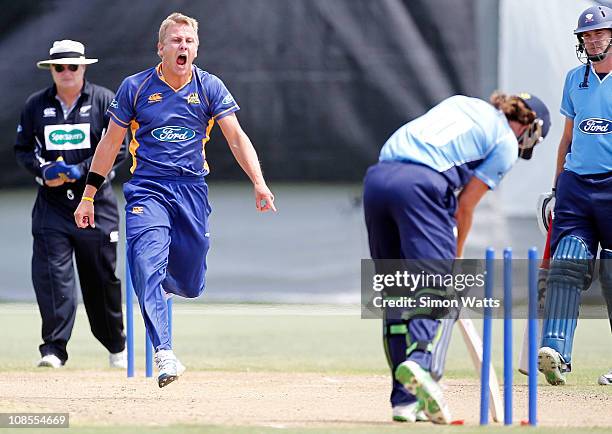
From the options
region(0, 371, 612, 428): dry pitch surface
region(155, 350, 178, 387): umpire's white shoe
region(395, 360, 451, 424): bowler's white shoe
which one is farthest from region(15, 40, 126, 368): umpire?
region(395, 360, 451, 424): bowler's white shoe

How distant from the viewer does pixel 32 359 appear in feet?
27.8

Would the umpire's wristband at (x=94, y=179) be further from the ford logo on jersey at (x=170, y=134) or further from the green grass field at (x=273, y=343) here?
the green grass field at (x=273, y=343)

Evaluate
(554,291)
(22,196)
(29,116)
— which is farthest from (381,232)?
(22,196)

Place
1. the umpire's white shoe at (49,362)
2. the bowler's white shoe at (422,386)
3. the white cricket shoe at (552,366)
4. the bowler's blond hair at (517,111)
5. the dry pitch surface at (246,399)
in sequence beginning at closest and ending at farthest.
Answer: the bowler's white shoe at (422,386)
the bowler's blond hair at (517,111)
the dry pitch surface at (246,399)
the white cricket shoe at (552,366)
the umpire's white shoe at (49,362)

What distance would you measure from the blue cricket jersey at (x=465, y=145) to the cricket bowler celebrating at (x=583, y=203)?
5.33ft

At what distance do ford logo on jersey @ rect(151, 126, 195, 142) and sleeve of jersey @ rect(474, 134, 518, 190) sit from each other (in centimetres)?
180

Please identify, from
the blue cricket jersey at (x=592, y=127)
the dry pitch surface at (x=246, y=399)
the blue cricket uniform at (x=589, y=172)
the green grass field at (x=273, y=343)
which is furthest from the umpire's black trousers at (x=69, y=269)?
the blue cricket jersey at (x=592, y=127)

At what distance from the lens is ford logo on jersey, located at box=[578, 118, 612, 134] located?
22.9 ft

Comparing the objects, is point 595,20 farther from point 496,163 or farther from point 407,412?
point 407,412

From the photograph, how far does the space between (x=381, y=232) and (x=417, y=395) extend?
729 mm

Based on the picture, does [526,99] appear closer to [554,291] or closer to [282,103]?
[554,291]

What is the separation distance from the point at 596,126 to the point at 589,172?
25cm

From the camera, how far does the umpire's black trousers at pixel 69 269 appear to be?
8148 millimetres

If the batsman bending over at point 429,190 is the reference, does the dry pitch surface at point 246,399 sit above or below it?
below
